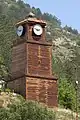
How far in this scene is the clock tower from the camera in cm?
4897

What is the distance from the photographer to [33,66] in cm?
4988

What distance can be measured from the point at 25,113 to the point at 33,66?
14440 mm

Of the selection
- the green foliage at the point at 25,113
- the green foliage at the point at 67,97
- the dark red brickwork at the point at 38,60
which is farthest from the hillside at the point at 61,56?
the green foliage at the point at 25,113

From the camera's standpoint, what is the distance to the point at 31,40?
50.7 metres

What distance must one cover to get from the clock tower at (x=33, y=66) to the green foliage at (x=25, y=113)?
1158 centimetres

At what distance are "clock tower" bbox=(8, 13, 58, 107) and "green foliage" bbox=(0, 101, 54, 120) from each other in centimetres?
1158

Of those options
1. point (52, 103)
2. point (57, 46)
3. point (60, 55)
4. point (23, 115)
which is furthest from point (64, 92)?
point (57, 46)

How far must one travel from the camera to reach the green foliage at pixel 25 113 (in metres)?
34.9

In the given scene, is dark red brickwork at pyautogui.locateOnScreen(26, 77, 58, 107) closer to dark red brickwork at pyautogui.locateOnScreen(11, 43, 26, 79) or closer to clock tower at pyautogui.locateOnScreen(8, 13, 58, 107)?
clock tower at pyautogui.locateOnScreen(8, 13, 58, 107)

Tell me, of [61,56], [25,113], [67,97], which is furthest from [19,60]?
[61,56]

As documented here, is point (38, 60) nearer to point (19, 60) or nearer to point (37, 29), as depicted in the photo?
point (19, 60)

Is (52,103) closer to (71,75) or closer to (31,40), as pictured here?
(31,40)

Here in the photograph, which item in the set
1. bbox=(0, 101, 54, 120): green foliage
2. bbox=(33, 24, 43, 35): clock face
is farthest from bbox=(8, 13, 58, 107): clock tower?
bbox=(0, 101, 54, 120): green foliage

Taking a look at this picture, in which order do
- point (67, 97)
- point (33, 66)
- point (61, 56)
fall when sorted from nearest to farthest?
point (33, 66)
point (67, 97)
point (61, 56)
